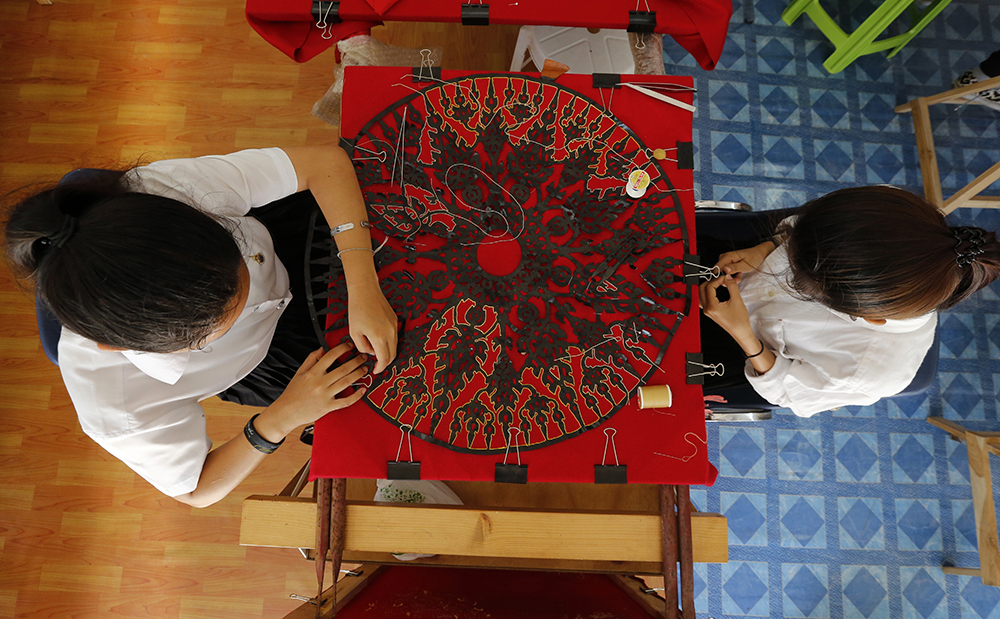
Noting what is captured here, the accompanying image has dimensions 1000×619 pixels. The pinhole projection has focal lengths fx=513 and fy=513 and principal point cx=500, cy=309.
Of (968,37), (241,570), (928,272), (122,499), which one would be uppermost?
(968,37)

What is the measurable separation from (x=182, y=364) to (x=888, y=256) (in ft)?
4.49

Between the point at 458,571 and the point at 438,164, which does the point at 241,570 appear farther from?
the point at 438,164

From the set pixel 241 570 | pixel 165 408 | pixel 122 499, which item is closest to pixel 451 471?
pixel 165 408

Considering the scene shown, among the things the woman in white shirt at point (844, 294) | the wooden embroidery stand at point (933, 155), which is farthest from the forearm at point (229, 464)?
the wooden embroidery stand at point (933, 155)

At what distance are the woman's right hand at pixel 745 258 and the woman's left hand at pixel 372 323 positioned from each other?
803 mm

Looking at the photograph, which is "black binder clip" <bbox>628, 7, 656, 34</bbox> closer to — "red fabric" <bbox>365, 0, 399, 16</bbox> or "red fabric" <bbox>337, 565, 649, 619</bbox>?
"red fabric" <bbox>365, 0, 399, 16</bbox>

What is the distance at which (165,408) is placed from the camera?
1.03 meters

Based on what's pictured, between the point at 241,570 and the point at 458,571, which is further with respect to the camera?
the point at 241,570

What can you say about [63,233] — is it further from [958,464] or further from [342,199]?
[958,464]

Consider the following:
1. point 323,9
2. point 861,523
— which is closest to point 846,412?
point 861,523

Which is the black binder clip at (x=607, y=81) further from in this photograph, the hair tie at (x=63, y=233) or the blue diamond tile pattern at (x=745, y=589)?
the blue diamond tile pattern at (x=745, y=589)

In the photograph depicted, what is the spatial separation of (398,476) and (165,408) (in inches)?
19.2

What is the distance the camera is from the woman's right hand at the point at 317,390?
1027 mm

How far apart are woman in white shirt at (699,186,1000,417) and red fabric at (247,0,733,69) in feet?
1.80
